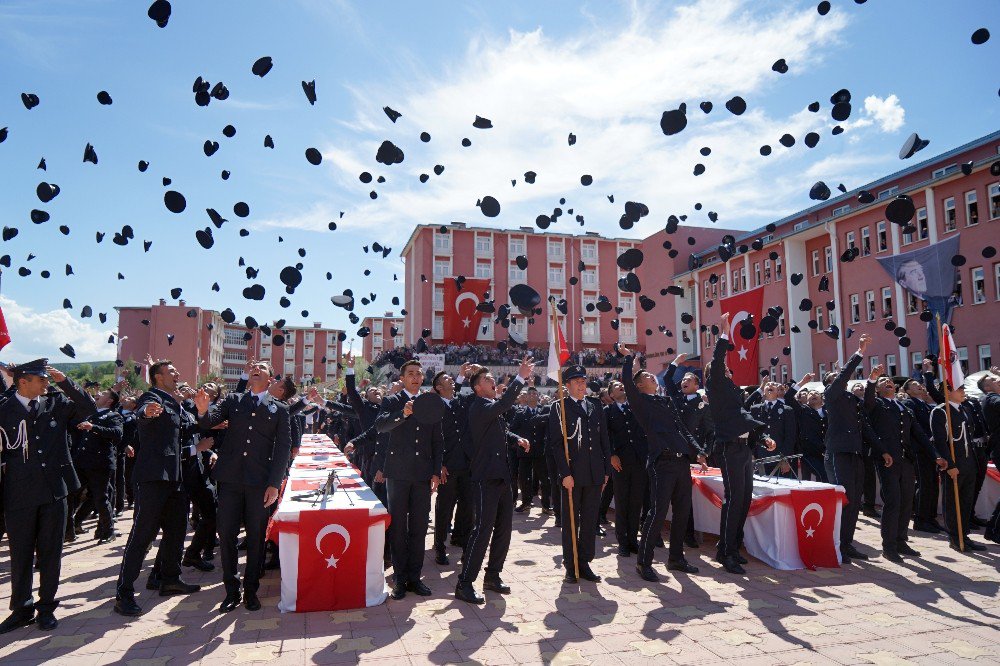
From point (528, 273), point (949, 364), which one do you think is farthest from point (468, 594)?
point (528, 273)

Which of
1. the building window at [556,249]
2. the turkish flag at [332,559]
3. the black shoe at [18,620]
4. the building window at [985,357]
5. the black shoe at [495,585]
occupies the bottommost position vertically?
the black shoe at [495,585]

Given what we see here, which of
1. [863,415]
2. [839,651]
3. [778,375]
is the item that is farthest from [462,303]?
[839,651]

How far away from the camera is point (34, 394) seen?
5039 millimetres

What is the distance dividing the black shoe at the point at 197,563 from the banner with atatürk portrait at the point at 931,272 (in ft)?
73.9

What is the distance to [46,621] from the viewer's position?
15.6ft

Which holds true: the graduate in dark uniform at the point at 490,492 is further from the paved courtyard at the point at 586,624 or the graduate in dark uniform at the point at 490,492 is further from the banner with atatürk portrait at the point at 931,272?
the banner with atatürk portrait at the point at 931,272

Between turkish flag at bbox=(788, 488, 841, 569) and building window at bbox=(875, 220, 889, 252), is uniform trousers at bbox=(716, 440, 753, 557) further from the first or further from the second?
building window at bbox=(875, 220, 889, 252)

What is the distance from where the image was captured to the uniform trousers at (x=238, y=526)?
5.22 metres

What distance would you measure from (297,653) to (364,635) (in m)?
0.51

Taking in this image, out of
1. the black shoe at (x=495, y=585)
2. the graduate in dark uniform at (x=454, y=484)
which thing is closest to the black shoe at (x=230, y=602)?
the black shoe at (x=495, y=585)

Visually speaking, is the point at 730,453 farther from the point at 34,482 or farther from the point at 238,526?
the point at 34,482

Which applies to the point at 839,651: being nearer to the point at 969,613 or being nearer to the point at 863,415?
the point at 969,613

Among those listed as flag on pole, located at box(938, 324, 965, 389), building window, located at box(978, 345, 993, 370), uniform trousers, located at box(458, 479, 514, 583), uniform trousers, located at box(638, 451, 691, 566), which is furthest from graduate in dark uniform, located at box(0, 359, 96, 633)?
building window, located at box(978, 345, 993, 370)

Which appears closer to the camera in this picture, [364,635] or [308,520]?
[364,635]
